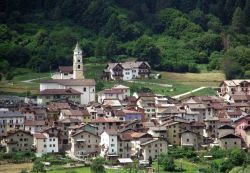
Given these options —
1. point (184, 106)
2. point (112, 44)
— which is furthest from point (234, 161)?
point (112, 44)

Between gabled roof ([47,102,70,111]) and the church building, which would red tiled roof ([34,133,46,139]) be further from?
the church building

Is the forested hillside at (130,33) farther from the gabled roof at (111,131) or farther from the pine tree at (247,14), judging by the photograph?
the gabled roof at (111,131)

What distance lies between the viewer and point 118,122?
4619 cm

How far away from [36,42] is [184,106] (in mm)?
17111

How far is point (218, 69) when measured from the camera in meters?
61.6

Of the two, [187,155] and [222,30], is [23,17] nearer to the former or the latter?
[222,30]

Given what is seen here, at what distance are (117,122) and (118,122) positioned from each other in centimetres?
8

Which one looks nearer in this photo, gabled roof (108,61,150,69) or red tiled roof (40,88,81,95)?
red tiled roof (40,88,81,95)

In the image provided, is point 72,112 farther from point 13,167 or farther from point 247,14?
point 247,14

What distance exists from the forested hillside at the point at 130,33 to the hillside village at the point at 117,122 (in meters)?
7.26

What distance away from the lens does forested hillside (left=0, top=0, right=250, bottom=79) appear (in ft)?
200

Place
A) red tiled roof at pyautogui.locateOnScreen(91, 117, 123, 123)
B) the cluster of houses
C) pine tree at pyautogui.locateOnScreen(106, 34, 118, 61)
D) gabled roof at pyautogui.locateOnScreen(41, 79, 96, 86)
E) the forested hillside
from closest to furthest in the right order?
1. the cluster of houses
2. red tiled roof at pyautogui.locateOnScreen(91, 117, 123, 123)
3. gabled roof at pyautogui.locateOnScreen(41, 79, 96, 86)
4. the forested hillside
5. pine tree at pyautogui.locateOnScreen(106, 34, 118, 61)

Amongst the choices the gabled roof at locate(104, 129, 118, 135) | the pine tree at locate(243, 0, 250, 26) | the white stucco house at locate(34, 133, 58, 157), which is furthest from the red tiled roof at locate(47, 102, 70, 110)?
the pine tree at locate(243, 0, 250, 26)

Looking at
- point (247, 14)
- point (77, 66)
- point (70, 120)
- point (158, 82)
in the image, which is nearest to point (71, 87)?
point (77, 66)
